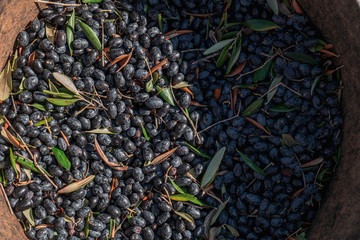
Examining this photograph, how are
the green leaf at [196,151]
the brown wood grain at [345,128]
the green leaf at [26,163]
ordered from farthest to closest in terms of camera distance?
1. the green leaf at [196,151]
2. the green leaf at [26,163]
3. the brown wood grain at [345,128]

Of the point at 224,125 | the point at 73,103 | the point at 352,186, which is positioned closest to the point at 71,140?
the point at 73,103

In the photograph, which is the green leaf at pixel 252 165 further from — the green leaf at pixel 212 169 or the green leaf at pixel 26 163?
the green leaf at pixel 26 163

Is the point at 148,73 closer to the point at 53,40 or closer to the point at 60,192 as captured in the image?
the point at 53,40

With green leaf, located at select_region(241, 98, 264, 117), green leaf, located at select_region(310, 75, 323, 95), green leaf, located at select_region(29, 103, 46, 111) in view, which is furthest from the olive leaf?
green leaf, located at select_region(310, 75, 323, 95)

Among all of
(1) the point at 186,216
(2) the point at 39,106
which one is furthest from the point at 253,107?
(2) the point at 39,106

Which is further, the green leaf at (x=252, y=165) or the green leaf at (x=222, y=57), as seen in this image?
the green leaf at (x=222, y=57)

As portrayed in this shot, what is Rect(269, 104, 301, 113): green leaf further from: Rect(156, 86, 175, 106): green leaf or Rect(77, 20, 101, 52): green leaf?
Rect(77, 20, 101, 52): green leaf

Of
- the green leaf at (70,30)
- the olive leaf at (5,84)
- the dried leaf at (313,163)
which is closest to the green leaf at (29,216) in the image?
the olive leaf at (5,84)
